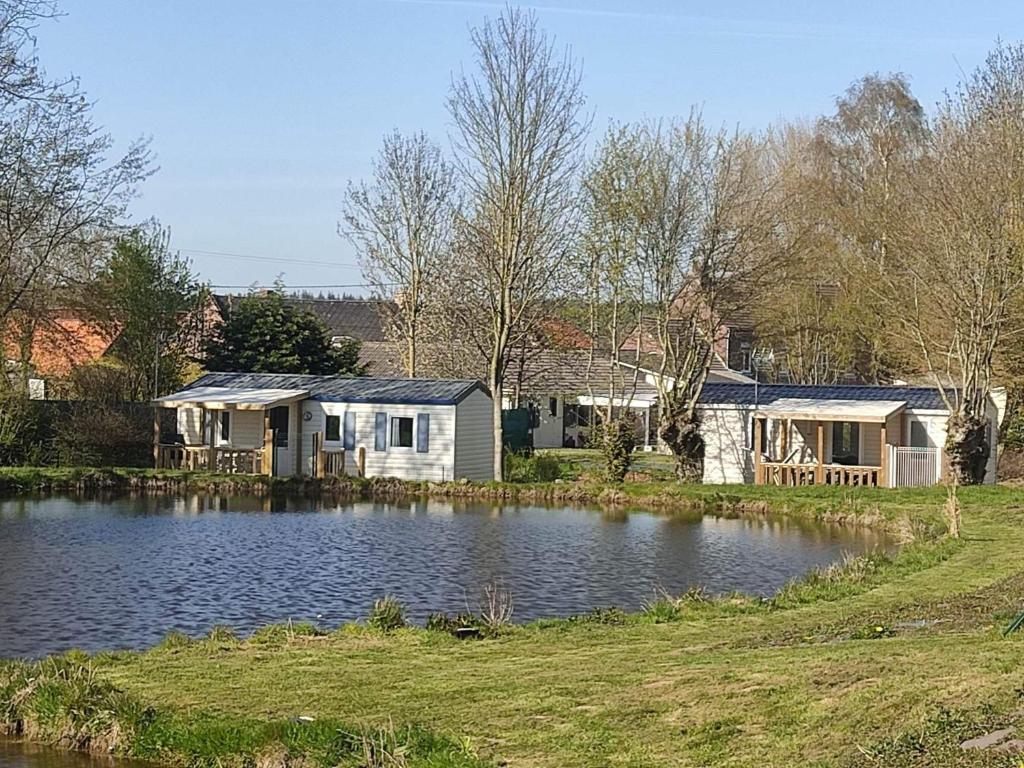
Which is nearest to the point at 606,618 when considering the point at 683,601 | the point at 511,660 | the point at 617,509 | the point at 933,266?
the point at 683,601

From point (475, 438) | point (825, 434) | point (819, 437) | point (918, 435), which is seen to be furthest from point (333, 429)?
point (918, 435)

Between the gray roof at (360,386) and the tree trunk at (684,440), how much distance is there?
5353mm

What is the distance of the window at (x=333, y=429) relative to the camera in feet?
123

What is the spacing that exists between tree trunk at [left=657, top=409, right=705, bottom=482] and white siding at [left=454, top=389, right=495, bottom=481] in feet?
16.1

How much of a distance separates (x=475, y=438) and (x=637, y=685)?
2713cm

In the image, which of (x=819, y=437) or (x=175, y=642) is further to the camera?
(x=819, y=437)

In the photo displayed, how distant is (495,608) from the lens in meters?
16.9

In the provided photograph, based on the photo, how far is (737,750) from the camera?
331 inches

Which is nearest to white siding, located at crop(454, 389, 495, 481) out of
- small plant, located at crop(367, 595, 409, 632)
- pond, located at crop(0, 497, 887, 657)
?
pond, located at crop(0, 497, 887, 657)

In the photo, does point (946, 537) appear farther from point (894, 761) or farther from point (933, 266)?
point (894, 761)

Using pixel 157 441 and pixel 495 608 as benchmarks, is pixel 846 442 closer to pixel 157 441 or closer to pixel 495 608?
pixel 157 441

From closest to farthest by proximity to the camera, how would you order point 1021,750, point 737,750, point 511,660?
1. point 1021,750
2. point 737,750
3. point 511,660

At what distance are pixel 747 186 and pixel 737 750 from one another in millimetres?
29771

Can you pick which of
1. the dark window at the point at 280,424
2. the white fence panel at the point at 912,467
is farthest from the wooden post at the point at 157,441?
the white fence panel at the point at 912,467
